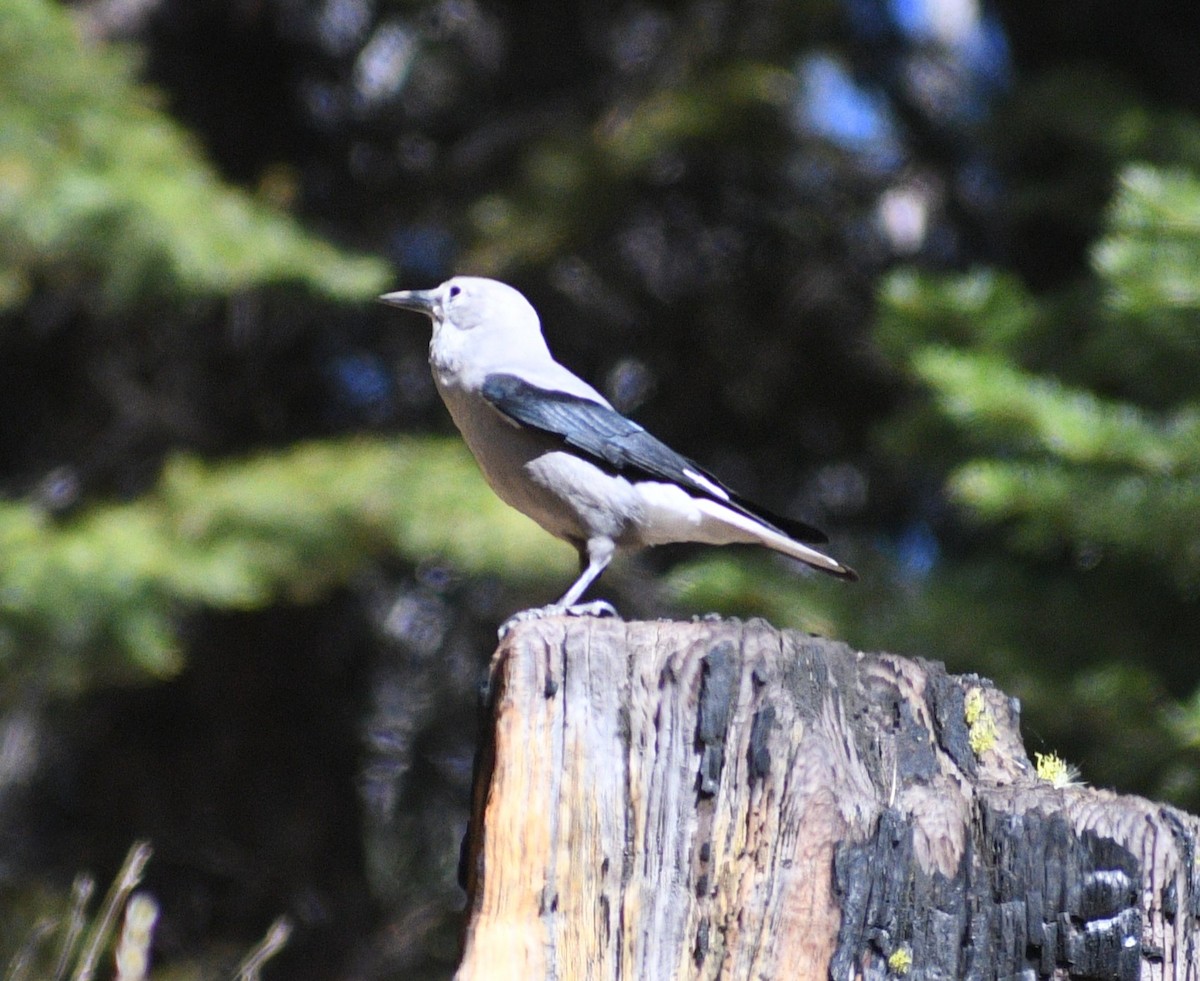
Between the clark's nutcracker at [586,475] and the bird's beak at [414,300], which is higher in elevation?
the bird's beak at [414,300]

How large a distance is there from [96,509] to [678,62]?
275cm

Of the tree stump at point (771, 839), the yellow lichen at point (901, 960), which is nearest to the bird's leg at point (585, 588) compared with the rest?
the tree stump at point (771, 839)

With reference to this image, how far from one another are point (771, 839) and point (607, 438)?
1211mm

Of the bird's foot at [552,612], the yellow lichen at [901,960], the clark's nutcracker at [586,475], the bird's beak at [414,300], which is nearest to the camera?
the yellow lichen at [901,960]

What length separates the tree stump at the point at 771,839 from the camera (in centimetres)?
199

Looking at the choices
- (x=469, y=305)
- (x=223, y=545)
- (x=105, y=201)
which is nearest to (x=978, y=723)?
(x=469, y=305)

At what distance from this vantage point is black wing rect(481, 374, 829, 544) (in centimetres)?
305

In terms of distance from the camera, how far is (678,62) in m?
5.70


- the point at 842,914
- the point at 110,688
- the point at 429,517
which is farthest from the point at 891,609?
the point at 110,688

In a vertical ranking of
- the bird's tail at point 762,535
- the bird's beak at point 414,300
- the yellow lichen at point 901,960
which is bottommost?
the yellow lichen at point 901,960

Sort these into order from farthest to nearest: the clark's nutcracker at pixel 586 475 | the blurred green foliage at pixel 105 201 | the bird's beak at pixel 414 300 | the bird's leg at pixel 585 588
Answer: the blurred green foliage at pixel 105 201
the bird's beak at pixel 414 300
the clark's nutcracker at pixel 586 475
the bird's leg at pixel 585 588

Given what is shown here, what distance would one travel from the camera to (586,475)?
303 cm

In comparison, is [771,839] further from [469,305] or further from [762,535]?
[469,305]

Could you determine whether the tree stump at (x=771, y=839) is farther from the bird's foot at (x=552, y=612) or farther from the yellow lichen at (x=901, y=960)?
the bird's foot at (x=552, y=612)
